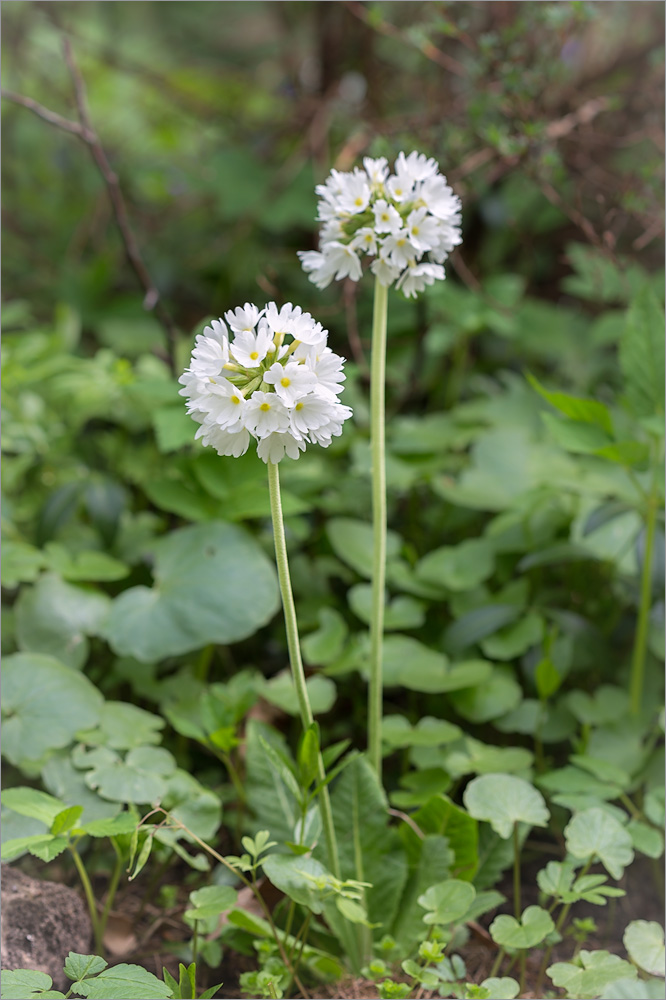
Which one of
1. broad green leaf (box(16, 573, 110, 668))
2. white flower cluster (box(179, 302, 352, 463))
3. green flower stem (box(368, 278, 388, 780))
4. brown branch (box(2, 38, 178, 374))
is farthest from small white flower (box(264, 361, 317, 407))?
brown branch (box(2, 38, 178, 374))

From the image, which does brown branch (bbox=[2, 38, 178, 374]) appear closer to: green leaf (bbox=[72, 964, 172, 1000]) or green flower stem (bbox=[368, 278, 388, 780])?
green flower stem (bbox=[368, 278, 388, 780])

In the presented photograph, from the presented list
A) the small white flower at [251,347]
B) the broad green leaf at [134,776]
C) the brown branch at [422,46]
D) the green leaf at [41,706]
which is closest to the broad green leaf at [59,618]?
the green leaf at [41,706]

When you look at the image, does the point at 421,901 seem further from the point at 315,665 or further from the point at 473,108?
the point at 473,108

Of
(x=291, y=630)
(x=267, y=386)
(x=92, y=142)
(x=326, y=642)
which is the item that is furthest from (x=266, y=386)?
(x=92, y=142)

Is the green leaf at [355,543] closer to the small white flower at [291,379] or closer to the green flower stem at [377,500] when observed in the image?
the green flower stem at [377,500]

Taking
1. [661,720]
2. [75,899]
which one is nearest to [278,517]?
[75,899]

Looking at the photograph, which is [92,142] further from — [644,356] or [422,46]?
[644,356]
